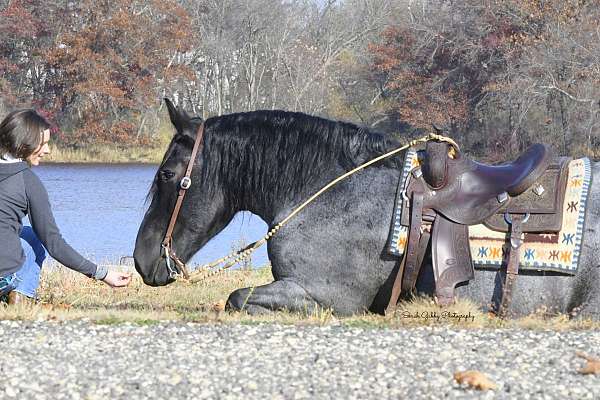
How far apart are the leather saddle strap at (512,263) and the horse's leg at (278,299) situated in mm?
1134

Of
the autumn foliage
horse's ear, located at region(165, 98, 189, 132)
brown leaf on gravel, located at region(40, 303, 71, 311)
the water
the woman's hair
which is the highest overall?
the autumn foliage

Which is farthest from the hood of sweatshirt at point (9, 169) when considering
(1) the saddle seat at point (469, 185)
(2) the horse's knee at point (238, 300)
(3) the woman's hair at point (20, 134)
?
(1) the saddle seat at point (469, 185)

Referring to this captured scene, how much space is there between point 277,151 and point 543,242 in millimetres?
1766

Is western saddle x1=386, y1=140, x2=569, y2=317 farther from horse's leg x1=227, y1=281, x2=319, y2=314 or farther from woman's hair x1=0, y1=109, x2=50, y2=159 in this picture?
woman's hair x1=0, y1=109, x2=50, y2=159

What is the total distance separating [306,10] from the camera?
173ft

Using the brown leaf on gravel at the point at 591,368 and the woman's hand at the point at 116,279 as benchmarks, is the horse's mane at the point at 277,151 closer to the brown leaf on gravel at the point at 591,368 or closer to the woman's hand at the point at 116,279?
the woman's hand at the point at 116,279

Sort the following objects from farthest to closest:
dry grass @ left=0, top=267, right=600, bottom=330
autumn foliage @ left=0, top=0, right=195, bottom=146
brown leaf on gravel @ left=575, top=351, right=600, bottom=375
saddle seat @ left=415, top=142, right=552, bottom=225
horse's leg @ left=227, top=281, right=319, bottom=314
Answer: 1. autumn foliage @ left=0, top=0, right=195, bottom=146
2. horse's leg @ left=227, top=281, right=319, bottom=314
3. saddle seat @ left=415, top=142, right=552, bottom=225
4. dry grass @ left=0, top=267, right=600, bottom=330
5. brown leaf on gravel @ left=575, top=351, right=600, bottom=375

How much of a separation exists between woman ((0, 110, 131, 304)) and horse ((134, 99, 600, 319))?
15.9 inches

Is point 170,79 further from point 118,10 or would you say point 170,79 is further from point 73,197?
point 73,197

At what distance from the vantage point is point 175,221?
684cm

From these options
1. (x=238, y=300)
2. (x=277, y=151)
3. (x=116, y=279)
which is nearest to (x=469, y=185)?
(x=277, y=151)

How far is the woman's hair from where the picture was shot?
6754 millimetres

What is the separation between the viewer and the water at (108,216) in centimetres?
1612

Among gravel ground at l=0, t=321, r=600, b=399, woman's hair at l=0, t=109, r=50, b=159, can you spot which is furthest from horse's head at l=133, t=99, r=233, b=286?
gravel ground at l=0, t=321, r=600, b=399
